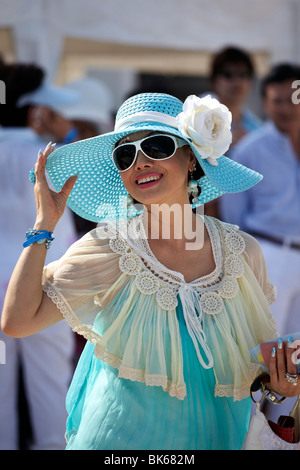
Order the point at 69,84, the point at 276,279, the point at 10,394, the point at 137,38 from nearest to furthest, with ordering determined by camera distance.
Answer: the point at 10,394 < the point at 276,279 < the point at 137,38 < the point at 69,84

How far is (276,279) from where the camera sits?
496 centimetres

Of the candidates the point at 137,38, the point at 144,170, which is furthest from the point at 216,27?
the point at 144,170

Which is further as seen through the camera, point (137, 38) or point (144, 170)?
point (137, 38)

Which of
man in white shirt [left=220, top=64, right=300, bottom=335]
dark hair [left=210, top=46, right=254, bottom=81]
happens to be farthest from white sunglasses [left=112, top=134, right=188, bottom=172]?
dark hair [left=210, top=46, right=254, bottom=81]

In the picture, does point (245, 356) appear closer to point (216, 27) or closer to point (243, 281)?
point (243, 281)

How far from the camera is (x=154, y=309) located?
237 cm

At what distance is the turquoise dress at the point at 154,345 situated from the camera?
2.30m

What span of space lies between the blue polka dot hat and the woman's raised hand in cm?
15

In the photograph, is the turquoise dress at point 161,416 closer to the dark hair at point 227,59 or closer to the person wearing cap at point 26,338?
the person wearing cap at point 26,338

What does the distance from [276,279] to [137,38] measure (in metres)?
2.65

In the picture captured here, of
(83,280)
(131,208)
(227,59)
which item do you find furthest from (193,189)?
(227,59)

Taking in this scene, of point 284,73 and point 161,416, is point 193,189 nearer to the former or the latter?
point 161,416

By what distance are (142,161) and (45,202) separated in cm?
38

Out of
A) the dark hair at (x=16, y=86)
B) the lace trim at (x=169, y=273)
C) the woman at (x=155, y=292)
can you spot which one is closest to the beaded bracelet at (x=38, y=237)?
the woman at (x=155, y=292)
